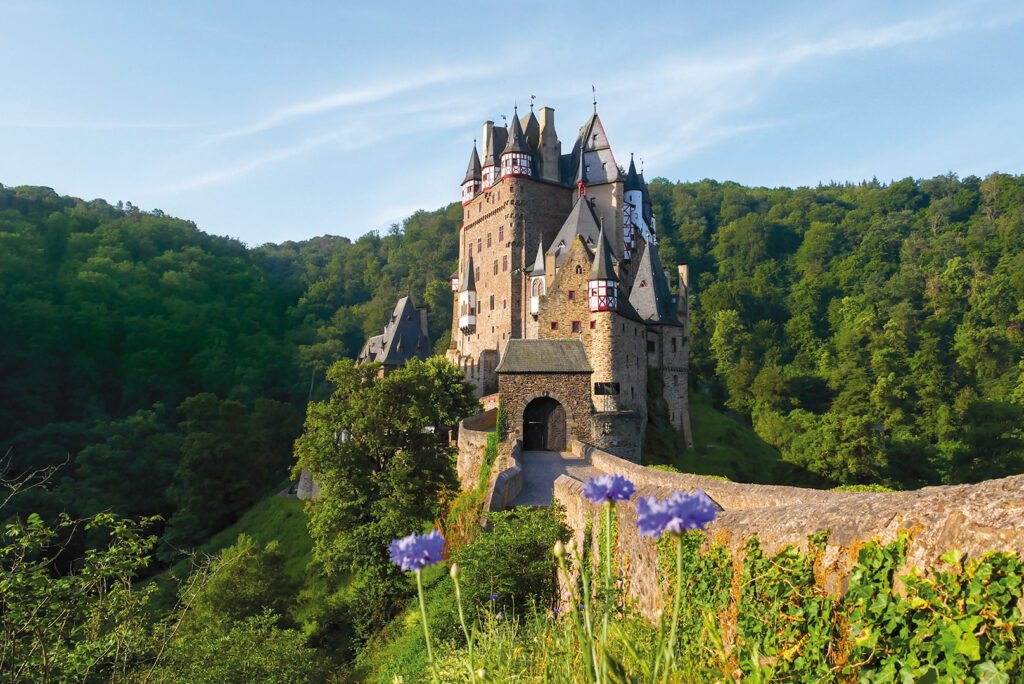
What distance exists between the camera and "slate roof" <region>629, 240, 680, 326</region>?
1538 inches

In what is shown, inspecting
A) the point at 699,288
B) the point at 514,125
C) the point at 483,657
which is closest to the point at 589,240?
the point at 514,125

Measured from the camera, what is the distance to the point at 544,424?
1018 inches

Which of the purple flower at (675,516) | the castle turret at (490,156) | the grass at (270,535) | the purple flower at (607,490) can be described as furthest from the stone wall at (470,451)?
the castle turret at (490,156)

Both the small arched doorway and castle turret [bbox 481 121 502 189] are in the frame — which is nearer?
the small arched doorway

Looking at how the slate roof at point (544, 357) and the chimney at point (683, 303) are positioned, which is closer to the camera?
the slate roof at point (544, 357)

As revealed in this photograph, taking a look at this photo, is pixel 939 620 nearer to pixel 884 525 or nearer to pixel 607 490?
pixel 884 525

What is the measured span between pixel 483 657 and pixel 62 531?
139 feet

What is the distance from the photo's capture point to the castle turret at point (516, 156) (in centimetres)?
4550

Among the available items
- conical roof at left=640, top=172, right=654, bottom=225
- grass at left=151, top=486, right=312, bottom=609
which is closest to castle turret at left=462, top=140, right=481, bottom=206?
conical roof at left=640, top=172, right=654, bottom=225

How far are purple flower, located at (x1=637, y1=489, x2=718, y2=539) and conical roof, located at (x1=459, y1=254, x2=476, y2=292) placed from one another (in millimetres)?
46945

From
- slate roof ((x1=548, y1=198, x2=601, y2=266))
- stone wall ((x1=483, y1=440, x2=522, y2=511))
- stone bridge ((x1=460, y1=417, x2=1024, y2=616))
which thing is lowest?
stone wall ((x1=483, y1=440, x2=522, y2=511))

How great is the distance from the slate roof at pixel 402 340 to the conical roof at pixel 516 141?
12724mm

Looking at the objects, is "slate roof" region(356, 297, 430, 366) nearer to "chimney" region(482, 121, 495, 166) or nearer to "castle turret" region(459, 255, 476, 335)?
"castle turret" region(459, 255, 476, 335)

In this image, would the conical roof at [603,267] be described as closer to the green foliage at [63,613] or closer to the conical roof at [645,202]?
the conical roof at [645,202]
